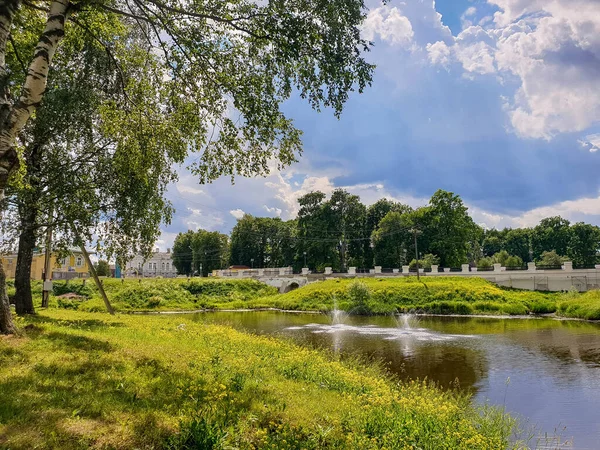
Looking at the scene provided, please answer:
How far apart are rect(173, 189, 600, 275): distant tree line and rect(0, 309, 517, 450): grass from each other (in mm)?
46569

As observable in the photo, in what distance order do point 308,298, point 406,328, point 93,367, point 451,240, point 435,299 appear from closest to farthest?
point 93,367 → point 406,328 → point 435,299 → point 308,298 → point 451,240

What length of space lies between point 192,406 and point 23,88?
224 inches

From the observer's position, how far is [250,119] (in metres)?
9.07

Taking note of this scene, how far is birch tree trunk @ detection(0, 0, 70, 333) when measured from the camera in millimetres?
5902

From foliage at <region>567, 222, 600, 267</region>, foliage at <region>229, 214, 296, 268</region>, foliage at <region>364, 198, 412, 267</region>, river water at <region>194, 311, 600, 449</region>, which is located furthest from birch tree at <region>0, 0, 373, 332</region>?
foliage at <region>567, 222, 600, 267</region>

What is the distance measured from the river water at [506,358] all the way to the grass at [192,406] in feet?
7.86

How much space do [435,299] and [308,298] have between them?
49.7 ft

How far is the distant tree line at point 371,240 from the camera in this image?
69562 mm

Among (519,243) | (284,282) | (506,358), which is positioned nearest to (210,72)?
(506,358)

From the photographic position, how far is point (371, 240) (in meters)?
79.2

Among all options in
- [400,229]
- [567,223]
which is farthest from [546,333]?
[567,223]

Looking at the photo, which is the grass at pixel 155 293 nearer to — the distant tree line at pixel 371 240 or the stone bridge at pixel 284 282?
the stone bridge at pixel 284 282

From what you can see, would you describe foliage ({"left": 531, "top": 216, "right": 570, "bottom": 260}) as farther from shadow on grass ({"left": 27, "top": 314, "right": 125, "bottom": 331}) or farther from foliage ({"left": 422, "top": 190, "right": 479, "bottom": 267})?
shadow on grass ({"left": 27, "top": 314, "right": 125, "bottom": 331})

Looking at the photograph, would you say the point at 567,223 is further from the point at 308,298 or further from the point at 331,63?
the point at 331,63
